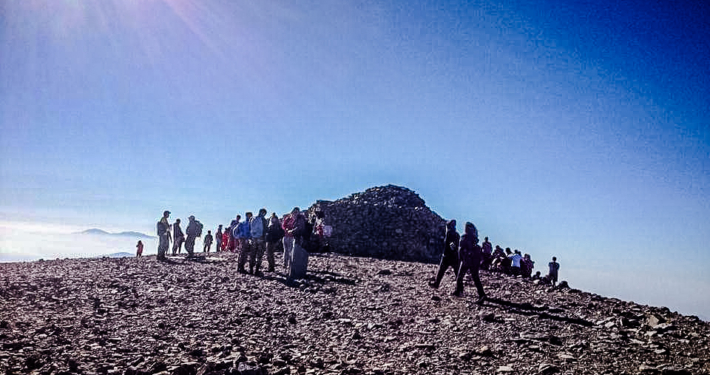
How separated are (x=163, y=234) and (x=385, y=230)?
1662cm

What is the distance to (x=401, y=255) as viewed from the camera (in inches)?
1262

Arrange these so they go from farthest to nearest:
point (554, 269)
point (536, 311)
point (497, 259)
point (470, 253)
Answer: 1. point (554, 269)
2. point (497, 259)
3. point (470, 253)
4. point (536, 311)

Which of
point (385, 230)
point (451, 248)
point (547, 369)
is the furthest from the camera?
point (385, 230)

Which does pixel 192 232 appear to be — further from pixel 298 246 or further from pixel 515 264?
pixel 515 264

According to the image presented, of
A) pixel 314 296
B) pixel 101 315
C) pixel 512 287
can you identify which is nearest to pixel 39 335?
pixel 101 315

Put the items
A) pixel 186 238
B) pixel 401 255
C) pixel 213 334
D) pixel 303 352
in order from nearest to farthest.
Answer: pixel 303 352
pixel 213 334
pixel 186 238
pixel 401 255

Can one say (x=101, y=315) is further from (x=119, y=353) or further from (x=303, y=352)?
(x=303, y=352)

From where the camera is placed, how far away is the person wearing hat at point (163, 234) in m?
22.5

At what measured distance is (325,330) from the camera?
1059 cm

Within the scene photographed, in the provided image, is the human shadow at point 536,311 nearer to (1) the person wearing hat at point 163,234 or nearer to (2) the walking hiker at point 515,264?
(2) the walking hiker at point 515,264

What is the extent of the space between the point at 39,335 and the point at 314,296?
7.67 meters

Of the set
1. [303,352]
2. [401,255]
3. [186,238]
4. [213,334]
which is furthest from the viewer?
[401,255]

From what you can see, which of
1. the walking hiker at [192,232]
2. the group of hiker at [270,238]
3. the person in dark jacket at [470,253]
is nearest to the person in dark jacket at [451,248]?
the person in dark jacket at [470,253]

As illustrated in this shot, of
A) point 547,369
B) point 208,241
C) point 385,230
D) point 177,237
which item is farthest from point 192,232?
point 547,369
